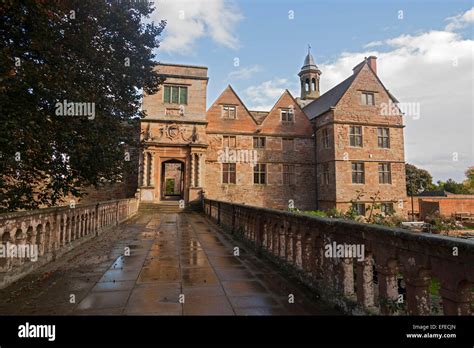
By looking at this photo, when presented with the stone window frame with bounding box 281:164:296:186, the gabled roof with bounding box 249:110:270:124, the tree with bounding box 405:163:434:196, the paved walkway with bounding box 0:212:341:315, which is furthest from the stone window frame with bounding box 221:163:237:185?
the tree with bounding box 405:163:434:196

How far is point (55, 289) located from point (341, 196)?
2275 cm

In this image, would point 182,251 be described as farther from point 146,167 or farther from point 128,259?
point 146,167

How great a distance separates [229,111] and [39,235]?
22003 millimetres

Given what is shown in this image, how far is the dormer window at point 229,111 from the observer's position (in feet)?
85.0

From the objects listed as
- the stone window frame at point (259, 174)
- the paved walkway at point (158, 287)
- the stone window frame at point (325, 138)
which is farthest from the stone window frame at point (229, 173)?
the paved walkway at point (158, 287)

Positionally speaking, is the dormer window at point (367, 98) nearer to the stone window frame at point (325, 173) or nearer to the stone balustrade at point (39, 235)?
the stone window frame at point (325, 173)

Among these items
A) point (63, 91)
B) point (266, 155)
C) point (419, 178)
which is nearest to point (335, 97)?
point (266, 155)

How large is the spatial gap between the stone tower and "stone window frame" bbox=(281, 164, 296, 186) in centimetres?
1984

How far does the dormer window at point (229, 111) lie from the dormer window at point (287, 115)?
4.67 meters

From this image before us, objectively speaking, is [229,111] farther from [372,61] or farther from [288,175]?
[372,61]

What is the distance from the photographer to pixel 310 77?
4247 cm

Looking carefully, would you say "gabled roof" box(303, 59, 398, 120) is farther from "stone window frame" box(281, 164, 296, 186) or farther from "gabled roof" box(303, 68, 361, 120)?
"stone window frame" box(281, 164, 296, 186)

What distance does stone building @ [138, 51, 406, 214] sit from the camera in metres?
23.2
